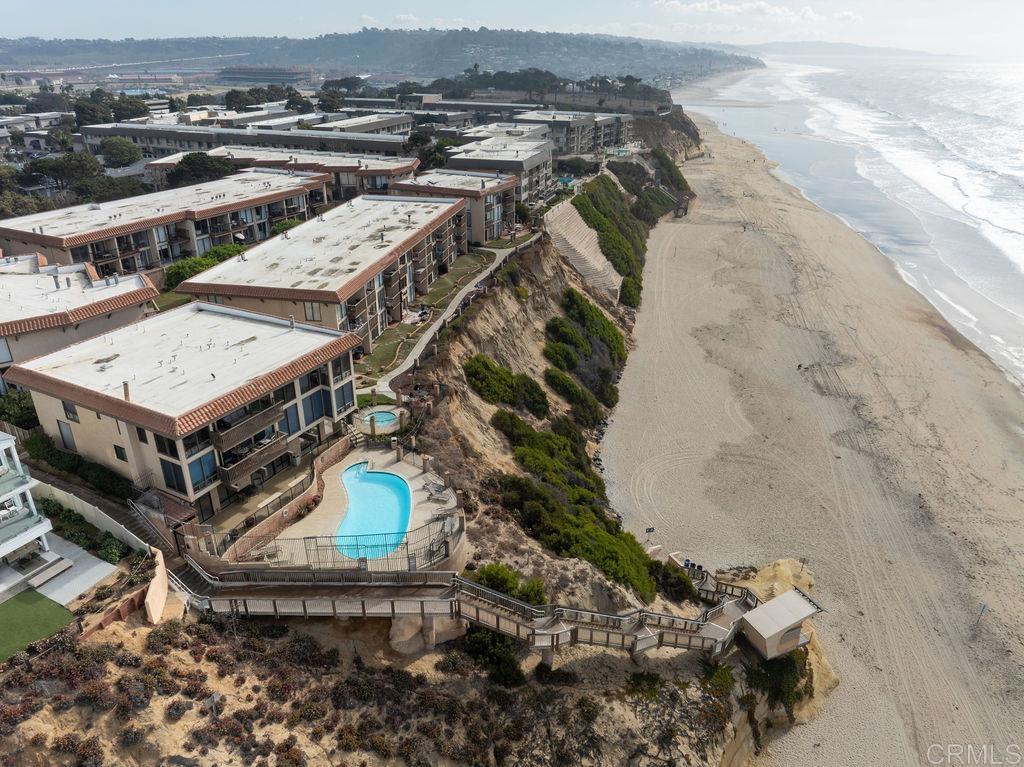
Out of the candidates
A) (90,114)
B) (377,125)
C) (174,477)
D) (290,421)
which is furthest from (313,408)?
(90,114)

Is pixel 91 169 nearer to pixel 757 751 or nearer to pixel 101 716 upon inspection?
pixel 101 716

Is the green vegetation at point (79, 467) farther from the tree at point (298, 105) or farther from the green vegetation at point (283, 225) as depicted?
the tree at point (298, 105)

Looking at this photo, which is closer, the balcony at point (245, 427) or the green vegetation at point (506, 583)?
the green vegetation at point (506, 583)

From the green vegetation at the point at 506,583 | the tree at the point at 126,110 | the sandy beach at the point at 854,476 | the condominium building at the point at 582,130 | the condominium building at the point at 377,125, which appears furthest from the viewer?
the tree at the point at 126,110

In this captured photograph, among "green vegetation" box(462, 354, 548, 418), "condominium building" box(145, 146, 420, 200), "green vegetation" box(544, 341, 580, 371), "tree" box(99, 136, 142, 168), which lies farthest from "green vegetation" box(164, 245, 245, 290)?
"tree" box(99, 136, 142, 168)

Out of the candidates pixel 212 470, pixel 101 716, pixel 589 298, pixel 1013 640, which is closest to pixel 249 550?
pixel 212 470

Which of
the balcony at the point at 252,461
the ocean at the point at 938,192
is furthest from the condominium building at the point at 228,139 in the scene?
the balcony at the point at 252,461
